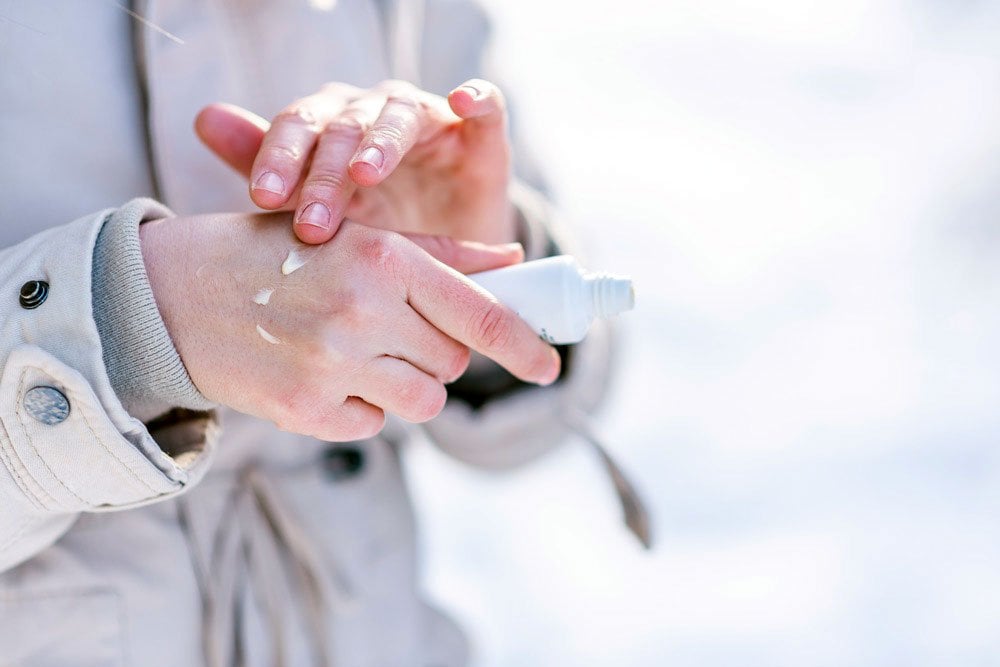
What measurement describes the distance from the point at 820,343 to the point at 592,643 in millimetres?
413

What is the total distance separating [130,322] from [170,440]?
0.08 metres

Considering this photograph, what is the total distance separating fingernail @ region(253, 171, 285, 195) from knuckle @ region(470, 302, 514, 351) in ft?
0.35

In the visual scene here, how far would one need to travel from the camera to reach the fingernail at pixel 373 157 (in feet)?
1.33

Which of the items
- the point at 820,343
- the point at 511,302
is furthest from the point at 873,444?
the point at 511,302

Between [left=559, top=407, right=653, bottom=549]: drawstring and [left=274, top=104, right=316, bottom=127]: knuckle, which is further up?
[left=274, top=104, right=316, bottom=127]: knuckle

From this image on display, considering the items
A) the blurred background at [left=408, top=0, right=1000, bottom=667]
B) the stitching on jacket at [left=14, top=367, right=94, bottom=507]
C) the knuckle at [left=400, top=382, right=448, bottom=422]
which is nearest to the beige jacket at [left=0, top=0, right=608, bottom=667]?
the stitching on jacket at [left=14, top=367, right=94, bottom=507]

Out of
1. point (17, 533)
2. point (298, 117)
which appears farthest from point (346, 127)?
point (17, 533)

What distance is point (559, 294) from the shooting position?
43 centimetres

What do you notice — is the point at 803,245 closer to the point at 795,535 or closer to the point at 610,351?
the point at 795,535

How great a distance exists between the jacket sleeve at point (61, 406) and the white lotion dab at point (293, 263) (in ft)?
0.27

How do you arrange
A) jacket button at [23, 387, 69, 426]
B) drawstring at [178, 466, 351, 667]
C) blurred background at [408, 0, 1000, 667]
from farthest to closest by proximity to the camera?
blurred background at [408, 0, 1000, 667] → drawstring at [178, 466, 351, 667] → jacket button at [23, 387, 69, 426]

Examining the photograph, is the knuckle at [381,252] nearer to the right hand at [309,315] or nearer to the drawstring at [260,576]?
the right hand at [309,315]

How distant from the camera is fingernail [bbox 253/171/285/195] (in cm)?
41

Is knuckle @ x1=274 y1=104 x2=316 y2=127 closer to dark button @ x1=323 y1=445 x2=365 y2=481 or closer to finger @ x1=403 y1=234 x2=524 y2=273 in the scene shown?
finger @ x1=403 y1=234 x2=524 y2=273
